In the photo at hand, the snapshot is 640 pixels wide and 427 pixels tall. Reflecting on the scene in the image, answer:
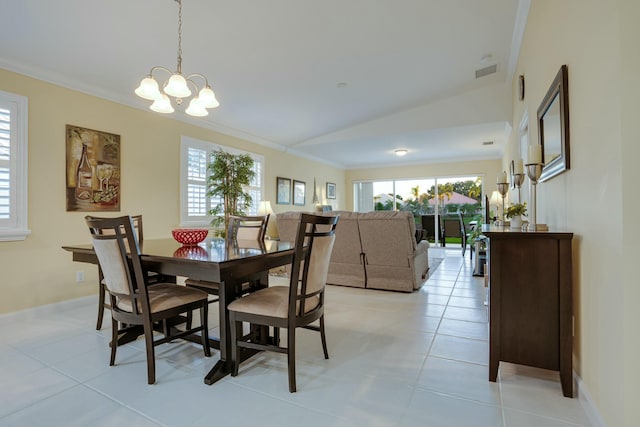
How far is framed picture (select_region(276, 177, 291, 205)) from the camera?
6829mm

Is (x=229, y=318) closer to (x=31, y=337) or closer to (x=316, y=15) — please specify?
(x=31, y=337)

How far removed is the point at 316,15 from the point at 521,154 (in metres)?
2.95

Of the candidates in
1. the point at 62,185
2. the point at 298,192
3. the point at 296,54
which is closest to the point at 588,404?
the point at 296,54

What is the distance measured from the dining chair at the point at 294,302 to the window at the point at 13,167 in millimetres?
2617

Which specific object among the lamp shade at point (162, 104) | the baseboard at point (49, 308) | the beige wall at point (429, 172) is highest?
the beige wall at point (429, 172)

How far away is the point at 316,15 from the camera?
3.06 metres

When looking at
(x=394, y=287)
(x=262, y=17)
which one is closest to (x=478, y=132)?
(x=394, y=287)

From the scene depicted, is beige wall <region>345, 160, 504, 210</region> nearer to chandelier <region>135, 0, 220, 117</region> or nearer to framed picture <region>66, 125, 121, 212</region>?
framed picture <region>66, 125, 121, 212</region>

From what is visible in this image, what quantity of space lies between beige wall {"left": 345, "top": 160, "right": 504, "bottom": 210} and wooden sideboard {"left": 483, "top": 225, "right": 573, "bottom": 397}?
689 cm

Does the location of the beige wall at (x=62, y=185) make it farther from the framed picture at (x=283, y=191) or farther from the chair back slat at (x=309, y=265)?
the chair back slat at (x=309, y=265)

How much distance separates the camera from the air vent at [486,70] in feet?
14.7

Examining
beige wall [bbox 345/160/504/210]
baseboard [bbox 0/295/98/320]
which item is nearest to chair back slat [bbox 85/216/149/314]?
baseboard [bbox 0/295/98/320]

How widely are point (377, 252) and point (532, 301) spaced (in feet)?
7.45

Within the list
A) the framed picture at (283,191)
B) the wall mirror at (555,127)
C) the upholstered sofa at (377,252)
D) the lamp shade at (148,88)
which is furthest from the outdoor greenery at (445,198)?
the lamp shade at (148,88)
